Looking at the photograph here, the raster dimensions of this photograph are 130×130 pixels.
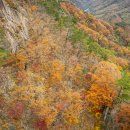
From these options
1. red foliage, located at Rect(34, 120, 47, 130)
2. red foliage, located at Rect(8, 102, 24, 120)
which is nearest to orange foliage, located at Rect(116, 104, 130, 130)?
red foliage, located at Rect(34, 120, 47, 130)

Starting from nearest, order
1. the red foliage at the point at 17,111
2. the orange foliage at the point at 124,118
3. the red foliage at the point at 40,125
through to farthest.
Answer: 1. the red foliage at the point at 17,111
2. the red foliage at the point at 40,125
3. the orange foliage at the point at 124,118

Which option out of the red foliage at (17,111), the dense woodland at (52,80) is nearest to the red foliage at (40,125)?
the dense woodland at (52,80)

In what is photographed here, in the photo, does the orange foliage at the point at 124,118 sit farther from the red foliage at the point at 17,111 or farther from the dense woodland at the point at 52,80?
the red foliage at the point at 17,111

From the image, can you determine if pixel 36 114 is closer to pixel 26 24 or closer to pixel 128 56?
pixel 26 24

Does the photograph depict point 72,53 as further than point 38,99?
Yes

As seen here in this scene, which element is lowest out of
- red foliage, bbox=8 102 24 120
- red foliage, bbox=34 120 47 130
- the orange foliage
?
the orange foliage

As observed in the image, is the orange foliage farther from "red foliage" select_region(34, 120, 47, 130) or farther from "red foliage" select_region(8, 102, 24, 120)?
"red foliage" select_region(8, 102, 24, 120)

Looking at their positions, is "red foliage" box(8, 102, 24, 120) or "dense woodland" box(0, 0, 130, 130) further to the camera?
"dense woodland" box(0, 0, 130, 130)

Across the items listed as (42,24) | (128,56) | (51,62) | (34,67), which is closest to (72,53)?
(42,24)

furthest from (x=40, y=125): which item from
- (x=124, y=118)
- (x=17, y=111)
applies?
(x=124, y=118)
